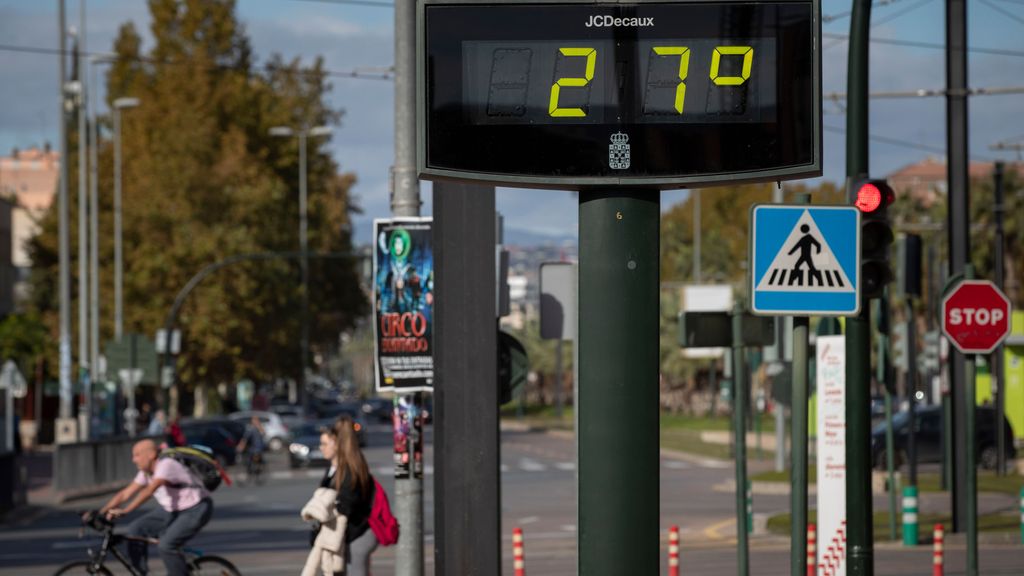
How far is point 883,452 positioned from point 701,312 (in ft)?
78.5

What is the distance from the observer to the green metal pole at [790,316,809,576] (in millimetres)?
9820

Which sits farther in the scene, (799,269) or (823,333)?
(823,333)

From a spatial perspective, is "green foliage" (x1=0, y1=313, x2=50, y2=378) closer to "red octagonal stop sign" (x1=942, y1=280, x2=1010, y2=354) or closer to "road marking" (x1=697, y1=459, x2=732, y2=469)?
"road marking" (x1=697, y1=459, x2=732, y2=469)

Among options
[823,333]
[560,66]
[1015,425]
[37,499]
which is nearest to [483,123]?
[560,66]

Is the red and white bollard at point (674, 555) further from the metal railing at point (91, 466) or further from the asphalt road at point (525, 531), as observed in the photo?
the metal railing at point (91, 466)

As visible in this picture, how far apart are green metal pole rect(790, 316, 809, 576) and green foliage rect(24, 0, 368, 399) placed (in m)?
51.6

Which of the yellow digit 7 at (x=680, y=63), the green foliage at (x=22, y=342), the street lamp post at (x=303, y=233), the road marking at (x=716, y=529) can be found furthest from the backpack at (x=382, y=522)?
the green foliage at (x=22, y=342)

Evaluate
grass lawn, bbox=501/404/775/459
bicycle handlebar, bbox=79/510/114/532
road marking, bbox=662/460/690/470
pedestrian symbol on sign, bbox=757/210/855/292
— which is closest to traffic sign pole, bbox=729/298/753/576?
pedestrian symbol on sign, bbox=757/210/855/292

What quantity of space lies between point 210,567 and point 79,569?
131 centimetres

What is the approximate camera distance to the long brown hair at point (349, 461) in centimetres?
1244

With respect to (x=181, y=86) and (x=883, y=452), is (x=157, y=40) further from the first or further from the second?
(x=883, y=452)

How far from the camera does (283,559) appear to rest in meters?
21.6

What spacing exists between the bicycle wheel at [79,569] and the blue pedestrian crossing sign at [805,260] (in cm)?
679

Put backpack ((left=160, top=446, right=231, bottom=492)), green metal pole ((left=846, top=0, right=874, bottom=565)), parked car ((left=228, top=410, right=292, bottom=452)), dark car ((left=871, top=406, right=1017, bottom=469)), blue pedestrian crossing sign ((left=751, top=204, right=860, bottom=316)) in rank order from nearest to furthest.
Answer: blue pedestrian crossing sign ((left=751, top=204, right=860, bottom=316)) < green metal pole ((left=846, top=0, right=874, bottom=565)) < backpack ((left=160, top=446, right=231, bottom=492)) < dark car ((left=871, top=406, right=1017, bottom=469)) < parked car ((left=228, top=410, right=292, bottom=452))
